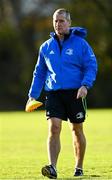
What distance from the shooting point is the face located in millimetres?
9844

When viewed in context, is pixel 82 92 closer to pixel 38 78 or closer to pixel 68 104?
pixel 68 104

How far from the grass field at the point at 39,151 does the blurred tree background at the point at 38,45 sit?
50.9 ft

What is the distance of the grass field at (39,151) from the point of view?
10398 mm

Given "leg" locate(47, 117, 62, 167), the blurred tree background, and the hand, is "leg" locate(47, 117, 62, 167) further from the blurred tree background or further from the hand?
the blurred tree background

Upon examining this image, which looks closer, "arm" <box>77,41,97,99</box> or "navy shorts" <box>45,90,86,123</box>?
"arm" <box>77,41,97,99</box>

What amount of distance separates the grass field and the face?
1754mm

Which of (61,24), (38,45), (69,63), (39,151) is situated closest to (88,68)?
(69,63)

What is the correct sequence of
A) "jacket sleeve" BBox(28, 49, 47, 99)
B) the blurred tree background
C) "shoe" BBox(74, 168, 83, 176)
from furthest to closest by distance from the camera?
the blurred tree background, "jacket sleeve" BBox(28, 49, 47, 99), "shoe" BBox(74, 168, 83, 176)

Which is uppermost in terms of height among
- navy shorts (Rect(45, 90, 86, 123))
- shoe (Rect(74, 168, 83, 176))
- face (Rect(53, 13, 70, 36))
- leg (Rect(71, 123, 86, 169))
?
face (Rect(53, 13, 70, 36))

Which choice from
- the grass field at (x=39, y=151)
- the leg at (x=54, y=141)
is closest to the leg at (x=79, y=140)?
the grass field at (x=39, y=151)

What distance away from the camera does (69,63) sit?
9898mm

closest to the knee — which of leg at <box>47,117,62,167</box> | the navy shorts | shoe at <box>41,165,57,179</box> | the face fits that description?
leg at <box>47,117,62,167</box>

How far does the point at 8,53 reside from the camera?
151 ft

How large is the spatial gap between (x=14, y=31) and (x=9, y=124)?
2001cm
